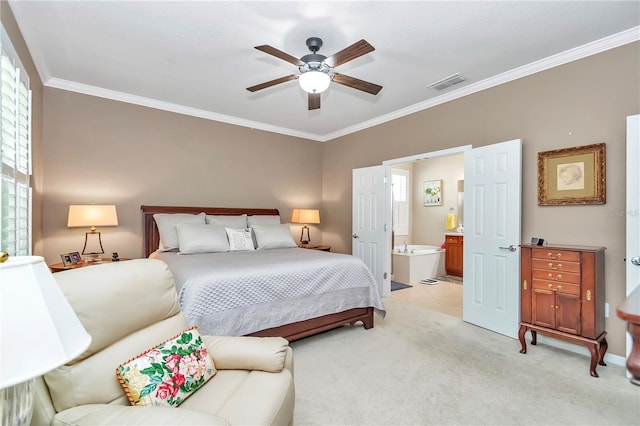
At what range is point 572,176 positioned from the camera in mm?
2924

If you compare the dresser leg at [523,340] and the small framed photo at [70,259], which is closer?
the dresser leg at [523,340]

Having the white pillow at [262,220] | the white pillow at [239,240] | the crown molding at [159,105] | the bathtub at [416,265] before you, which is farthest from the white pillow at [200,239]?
the bathtub at [416,265]

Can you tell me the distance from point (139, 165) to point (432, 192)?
5909 mm

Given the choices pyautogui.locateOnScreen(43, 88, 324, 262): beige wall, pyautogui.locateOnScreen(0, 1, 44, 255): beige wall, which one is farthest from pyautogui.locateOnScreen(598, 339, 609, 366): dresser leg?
pyautogui.locateOnScreen(0, 1, 44, 255): beige wall

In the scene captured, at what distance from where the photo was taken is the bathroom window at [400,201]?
24.0ft

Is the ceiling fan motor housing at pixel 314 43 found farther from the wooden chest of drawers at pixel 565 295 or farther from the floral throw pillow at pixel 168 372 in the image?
the wooden chest of drawers at pixel 565 295

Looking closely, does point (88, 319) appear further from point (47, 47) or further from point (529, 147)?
point (529, 147)

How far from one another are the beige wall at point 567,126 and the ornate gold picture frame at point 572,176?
6cm

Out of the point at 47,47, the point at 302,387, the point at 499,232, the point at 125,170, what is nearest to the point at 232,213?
the point at 125,170

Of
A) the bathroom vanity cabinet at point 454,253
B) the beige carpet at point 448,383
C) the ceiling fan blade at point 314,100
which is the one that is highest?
the ceiling fan blade at point 314,100

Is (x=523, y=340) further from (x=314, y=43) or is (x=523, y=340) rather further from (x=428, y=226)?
(x=428, y=226)

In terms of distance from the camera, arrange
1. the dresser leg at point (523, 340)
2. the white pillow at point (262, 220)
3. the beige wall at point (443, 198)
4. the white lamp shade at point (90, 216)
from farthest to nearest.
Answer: the beige wall at point (443, 198) → the white pillow at point (262, 220) → the white lamp shade at point (90, 216) → the dresser leg at point (523, 340)

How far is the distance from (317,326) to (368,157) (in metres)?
3.00

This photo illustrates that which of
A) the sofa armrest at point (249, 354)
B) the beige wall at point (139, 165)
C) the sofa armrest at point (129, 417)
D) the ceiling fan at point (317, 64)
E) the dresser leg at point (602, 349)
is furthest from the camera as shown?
the beige wall at point (139, 165)
